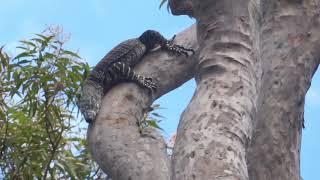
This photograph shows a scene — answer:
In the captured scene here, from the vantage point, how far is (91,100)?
11.1 feet

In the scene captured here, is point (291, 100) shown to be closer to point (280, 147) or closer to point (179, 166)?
point (280, 147)

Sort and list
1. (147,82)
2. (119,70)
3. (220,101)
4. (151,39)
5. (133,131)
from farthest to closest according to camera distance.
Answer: (151,39) → (119,70) → (147,82) → (133,131) → (220,101)

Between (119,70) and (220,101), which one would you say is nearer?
(220,101)

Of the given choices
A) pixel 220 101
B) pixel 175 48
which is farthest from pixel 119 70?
pixel 220 101

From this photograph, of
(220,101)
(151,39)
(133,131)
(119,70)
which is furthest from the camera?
(151,39)

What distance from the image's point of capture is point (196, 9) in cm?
289

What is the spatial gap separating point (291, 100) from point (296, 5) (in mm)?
414

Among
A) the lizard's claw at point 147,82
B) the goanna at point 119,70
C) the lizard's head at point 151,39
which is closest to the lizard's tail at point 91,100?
the goanna at point 119,70

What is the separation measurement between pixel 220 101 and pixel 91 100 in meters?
0.93

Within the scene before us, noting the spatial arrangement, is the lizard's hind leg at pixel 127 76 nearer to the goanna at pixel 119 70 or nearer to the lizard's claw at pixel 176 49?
the goanna at pixel 119 70

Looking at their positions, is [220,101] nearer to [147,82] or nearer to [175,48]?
[147,82]

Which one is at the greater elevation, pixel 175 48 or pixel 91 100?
pixel 175 48

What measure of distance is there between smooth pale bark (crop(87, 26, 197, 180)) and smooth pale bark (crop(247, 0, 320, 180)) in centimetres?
37

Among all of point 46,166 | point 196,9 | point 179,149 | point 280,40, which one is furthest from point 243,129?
point 46,166
